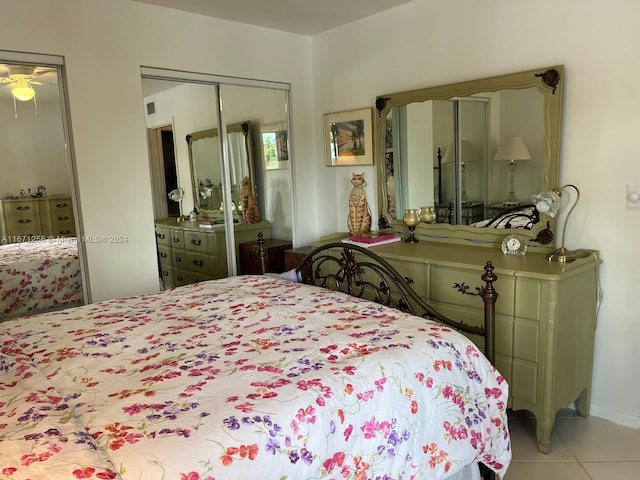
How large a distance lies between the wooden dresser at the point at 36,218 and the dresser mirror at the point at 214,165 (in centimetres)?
92

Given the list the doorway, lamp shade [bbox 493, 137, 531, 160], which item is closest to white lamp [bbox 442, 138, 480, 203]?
lamp shade [bbox 493, 137, 531, 160]

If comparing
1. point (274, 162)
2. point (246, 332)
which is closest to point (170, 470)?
point (246, 332)

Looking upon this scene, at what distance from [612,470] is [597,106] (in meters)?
1.77

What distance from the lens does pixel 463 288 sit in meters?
2.59

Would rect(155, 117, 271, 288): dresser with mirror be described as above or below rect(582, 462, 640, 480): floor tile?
above

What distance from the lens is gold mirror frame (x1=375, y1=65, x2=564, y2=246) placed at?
2.65 m

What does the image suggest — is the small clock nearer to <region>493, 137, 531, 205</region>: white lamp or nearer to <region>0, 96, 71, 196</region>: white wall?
<region>493, 137, 531, 205</region>: white lamp

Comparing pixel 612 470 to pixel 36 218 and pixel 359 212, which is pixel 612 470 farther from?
pixel 36 218

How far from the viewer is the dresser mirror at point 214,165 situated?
11.9ft

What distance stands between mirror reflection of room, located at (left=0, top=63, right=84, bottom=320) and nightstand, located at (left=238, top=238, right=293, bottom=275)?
1.22 meters

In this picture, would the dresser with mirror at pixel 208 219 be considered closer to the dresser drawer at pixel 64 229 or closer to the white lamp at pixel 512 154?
the dresser drawer at pixel 64 229

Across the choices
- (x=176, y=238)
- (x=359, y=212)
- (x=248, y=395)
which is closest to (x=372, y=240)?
(x=359, y=212)

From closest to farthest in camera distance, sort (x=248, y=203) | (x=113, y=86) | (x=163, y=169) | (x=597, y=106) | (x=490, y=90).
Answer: (x=597, y=106), (x=490, y=90), (x=113, y=86), (x=163, y=169), (x=248, y=203)

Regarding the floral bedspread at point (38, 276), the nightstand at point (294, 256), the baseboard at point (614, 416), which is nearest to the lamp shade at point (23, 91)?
the floral bedspread at point (38, 276)
